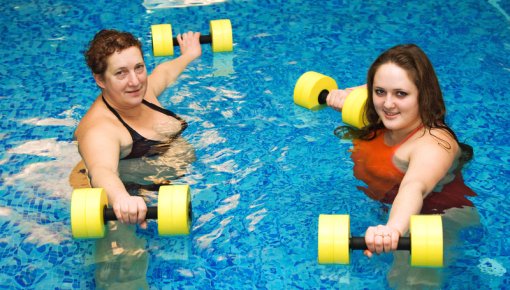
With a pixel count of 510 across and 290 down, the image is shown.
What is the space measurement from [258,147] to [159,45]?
1477 millimetres

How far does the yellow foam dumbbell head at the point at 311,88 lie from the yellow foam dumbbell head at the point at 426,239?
2.36 meters

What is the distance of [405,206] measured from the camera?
407 cm

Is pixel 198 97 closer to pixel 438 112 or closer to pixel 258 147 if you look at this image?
pixel 258 147

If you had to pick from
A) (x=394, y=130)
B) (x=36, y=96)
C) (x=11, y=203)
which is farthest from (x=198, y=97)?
(x=394, y=130)

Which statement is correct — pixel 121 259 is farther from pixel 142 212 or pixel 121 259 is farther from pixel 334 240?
pixel 334 240

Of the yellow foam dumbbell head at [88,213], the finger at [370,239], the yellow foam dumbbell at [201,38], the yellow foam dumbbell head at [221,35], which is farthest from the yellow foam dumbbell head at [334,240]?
the yellow foam dumbbell head at [221,35]

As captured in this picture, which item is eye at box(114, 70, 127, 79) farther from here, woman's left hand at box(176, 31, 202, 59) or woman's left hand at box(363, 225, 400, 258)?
woman's left hand at box(363, 225, 400, 258)

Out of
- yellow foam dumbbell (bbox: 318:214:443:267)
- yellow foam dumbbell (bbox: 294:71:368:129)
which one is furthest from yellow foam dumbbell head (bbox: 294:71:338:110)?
yellow foam dumbbell (bbox: 318:214:443:267)

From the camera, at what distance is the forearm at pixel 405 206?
4.02m

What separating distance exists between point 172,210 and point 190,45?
2339mm

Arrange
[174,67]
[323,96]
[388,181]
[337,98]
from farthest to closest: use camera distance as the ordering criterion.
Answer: [323,96] → [174,67] → [337,98] → [388,181]

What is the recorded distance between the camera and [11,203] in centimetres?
530

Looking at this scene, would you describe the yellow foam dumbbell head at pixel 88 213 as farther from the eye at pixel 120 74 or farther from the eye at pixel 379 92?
the eye at pixel 379 92

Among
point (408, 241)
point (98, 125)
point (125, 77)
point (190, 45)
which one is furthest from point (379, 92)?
point (190, 45)
